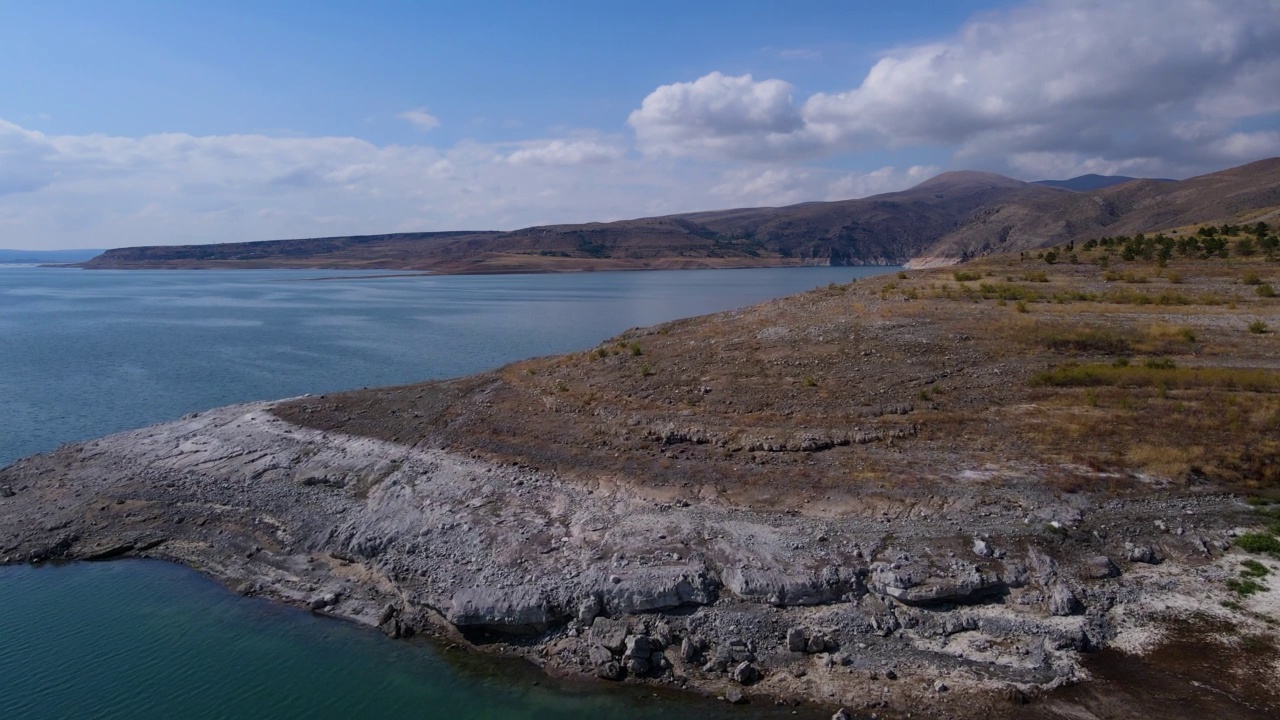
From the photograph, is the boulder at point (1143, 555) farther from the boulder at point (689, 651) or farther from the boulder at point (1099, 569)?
the boulder at point (689, 651)

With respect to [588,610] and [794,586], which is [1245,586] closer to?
[794,586]

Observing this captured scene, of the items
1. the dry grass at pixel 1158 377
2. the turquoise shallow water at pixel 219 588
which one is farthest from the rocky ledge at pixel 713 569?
the dry grass at pixel 1158 377

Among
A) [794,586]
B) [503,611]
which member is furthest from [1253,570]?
[503,611]

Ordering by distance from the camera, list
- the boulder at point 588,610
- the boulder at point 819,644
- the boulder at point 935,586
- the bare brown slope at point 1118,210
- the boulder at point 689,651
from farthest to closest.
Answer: the bare brown slope at point 1118,210, the boulder at point 588,610, the boulder at point 935,586, the boulder at point 689,651, the boulder at point 819,644

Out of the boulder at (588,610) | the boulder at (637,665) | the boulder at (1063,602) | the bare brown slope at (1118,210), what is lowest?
the boulder at (637,665)

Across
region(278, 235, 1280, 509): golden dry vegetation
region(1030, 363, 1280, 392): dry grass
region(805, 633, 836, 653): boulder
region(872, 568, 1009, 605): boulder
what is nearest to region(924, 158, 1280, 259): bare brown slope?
region(278, 235, 1280, 509): golden dry vegetation

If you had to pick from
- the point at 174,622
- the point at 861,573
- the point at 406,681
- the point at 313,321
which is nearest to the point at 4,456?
the point at 174,622

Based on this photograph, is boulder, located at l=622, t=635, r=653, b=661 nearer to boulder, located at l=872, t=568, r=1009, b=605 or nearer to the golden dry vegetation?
boulder, located at l=872, t=568, r=1009, b=605
